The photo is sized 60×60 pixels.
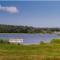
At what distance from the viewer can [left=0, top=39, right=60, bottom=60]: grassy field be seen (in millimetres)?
2316

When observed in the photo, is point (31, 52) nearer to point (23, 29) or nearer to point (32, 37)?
point (32, 37)

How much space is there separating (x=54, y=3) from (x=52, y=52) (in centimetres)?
78

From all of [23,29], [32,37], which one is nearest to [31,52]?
[32,37]

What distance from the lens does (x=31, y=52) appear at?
7.68 ft

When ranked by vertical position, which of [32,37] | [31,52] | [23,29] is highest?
[23,29]

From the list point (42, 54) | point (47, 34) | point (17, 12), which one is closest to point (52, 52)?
point (42, 54)

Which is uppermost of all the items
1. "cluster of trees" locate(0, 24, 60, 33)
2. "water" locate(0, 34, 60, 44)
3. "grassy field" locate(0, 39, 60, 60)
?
"cluster of trees" locate(0, 24, 60, 33)

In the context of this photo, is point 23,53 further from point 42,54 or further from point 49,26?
point 49,26

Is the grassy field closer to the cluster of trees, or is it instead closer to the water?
the water

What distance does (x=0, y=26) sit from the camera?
98.1 inches

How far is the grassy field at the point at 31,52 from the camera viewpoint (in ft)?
7.60

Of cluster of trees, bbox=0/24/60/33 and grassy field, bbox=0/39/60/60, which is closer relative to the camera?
grassy field, bbox=0/39/60/60

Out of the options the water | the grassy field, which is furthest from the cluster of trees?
the grassy field

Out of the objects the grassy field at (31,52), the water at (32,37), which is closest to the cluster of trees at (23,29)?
the water at (32,37)
